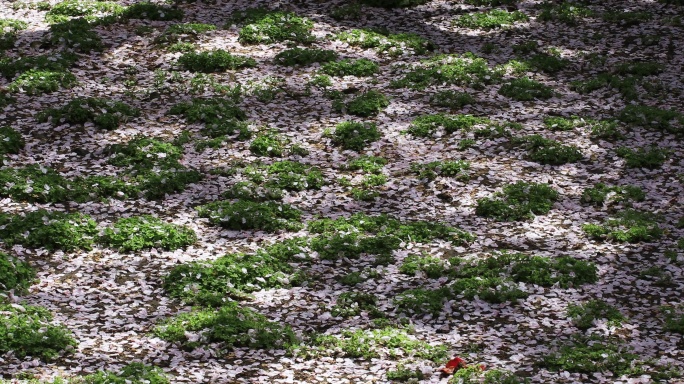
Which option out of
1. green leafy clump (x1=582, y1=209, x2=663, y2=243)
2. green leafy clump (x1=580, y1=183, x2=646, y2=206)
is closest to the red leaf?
green leafy clump (x1=582, y1=209, x2=663, y2=243)

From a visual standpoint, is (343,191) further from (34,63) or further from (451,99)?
(34,63)

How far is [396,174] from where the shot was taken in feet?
39.8

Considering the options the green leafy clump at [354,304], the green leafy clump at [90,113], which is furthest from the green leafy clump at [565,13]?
the green leafy clump at [354,304]

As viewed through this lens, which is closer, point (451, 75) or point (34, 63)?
point (34, 63)

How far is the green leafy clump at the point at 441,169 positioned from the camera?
11977 mm

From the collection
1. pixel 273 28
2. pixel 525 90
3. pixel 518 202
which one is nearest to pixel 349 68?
pixel 273 28

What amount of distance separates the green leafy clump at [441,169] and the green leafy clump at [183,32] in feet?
20.3

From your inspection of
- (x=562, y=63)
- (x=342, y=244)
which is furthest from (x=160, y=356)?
(x=562, y=63)

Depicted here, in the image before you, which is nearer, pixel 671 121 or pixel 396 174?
pixel 396 174

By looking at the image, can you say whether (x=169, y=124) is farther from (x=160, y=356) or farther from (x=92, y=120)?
(x=160, y=356)

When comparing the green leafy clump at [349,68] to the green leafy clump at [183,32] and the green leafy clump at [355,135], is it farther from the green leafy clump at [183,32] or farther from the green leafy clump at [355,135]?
the green leafy clump at [183,32]

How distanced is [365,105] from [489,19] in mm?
5273

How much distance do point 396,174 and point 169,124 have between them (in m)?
3.84

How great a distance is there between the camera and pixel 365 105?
13.9m
